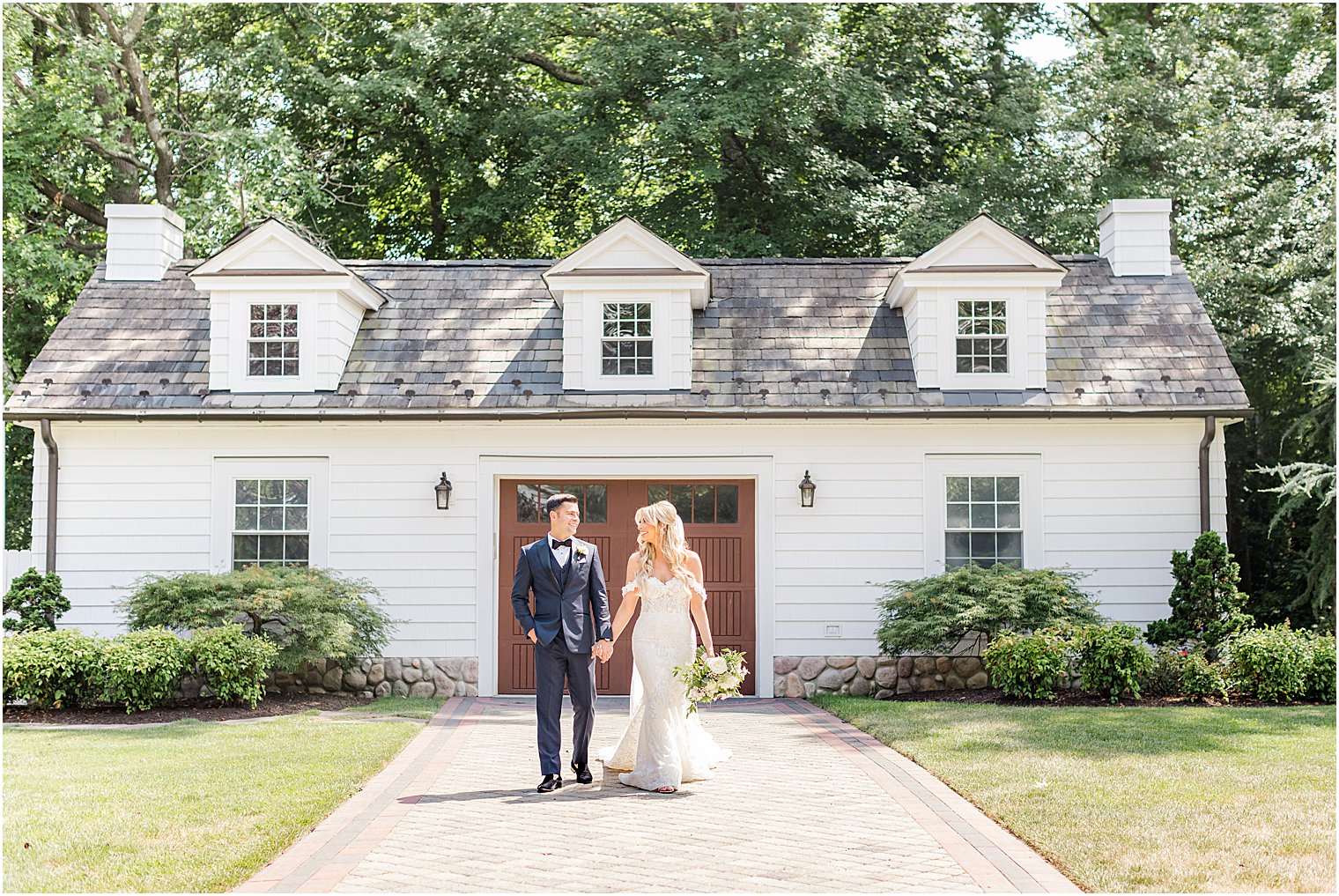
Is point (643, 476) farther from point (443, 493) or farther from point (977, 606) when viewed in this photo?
point (977, 606)

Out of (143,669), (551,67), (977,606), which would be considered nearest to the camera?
(143,669)

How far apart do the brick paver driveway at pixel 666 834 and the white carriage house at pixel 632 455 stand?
5.21m

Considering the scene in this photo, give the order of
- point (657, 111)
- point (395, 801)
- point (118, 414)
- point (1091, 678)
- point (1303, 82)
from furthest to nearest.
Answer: point (657, 111)
point (1303, 82)
point (118, 414)
point (1091, 678)
point (395, 801)

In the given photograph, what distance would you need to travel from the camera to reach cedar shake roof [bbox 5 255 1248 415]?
15.4 meters

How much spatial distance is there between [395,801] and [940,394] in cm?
955

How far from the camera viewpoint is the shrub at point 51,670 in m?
12.6

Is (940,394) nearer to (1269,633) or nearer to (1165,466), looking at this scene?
(1165,466)

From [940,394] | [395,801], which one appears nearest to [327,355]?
[940,394]

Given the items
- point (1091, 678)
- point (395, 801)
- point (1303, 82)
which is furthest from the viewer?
point (1303, 82)

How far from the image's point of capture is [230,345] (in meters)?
15.7

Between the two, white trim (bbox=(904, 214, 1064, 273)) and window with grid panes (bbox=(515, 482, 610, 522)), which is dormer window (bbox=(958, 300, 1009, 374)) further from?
window with grid panes (bbox=(515, 482, 610, 522))

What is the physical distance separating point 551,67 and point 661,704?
69.0 feet

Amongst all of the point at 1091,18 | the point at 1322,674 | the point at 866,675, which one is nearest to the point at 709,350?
the point at 866,675

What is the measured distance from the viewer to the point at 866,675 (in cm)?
1526
